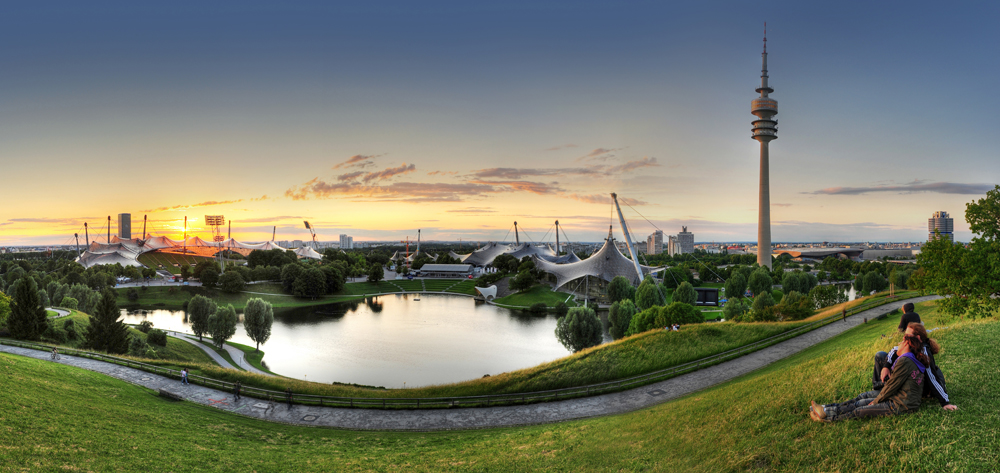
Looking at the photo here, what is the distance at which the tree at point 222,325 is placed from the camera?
114 ft

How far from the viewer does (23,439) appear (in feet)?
31.4

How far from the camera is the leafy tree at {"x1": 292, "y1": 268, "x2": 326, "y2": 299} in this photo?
6450 centimetres

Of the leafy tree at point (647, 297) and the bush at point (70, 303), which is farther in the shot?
the leafy tree at point (647, 297)

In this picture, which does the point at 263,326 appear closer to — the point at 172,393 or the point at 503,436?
the point at 172,393

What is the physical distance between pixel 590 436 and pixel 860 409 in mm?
5840

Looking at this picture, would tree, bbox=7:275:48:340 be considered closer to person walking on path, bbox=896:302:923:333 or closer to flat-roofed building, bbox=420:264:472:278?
person walking on path, bbox=896:302:923:333

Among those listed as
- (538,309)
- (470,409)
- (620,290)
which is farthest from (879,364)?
(538,309)

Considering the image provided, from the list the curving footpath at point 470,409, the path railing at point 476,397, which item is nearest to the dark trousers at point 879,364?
the curving footpath at point 470,409

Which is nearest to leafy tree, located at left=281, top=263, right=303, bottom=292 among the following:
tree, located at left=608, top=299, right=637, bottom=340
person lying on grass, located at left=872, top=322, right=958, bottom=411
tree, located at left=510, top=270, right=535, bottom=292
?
tree, located at left=510, top=270, right=535, bottom=292

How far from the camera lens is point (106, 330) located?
2675 centimetres

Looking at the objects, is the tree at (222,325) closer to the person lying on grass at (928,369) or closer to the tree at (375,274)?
the person lying on grass at (928,369)

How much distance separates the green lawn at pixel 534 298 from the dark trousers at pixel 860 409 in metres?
50.3

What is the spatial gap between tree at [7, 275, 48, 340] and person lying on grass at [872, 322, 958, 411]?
34.9 m

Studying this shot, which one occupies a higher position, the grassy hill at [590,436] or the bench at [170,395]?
the grassy hill at [590,436]
